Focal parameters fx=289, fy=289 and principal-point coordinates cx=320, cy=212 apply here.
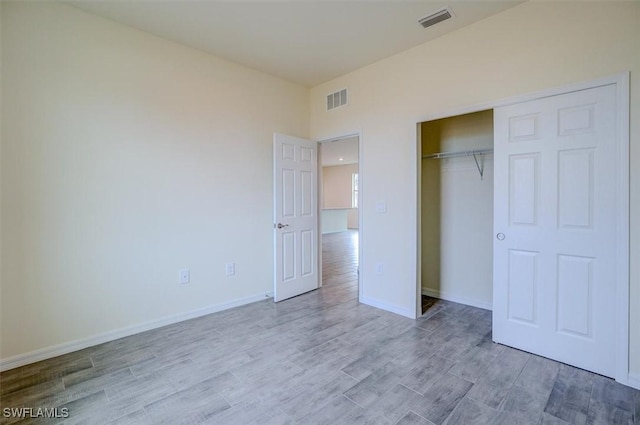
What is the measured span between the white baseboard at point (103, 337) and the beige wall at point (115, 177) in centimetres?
4

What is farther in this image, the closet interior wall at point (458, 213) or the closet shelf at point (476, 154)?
the closet interior wall at point (458, 213)

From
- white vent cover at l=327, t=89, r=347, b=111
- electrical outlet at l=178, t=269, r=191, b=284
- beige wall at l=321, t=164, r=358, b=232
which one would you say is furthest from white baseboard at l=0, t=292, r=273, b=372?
beige wall at l=321, t=164, r=358, b=232

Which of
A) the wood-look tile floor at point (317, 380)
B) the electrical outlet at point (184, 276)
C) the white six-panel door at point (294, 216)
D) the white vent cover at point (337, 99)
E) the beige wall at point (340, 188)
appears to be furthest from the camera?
the beige wall at point (340, 188)

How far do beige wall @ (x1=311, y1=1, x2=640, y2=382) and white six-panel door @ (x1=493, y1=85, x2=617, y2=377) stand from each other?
132 millimetres

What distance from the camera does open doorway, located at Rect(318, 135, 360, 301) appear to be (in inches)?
180

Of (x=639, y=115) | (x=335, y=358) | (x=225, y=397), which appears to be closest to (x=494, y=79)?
(x=639, y=115)

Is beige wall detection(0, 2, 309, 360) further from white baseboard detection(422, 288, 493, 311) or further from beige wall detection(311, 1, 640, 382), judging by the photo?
white baseboard detection(422, 288, 493, 311)

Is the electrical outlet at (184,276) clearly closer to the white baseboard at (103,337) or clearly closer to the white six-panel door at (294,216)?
the white baseboard at (103,337)

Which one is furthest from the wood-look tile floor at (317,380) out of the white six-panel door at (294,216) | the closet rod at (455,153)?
the closet rod at (455,153)

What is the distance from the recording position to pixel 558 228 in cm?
230

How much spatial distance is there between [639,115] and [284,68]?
10.9 feet

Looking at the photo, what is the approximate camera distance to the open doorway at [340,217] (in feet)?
15.0

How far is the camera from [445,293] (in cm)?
378

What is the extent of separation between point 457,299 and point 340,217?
7.69m
